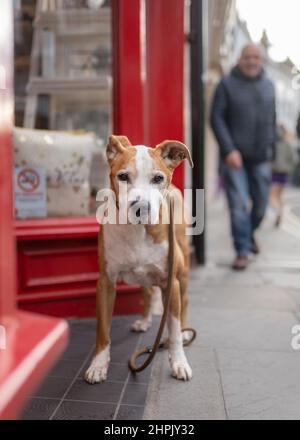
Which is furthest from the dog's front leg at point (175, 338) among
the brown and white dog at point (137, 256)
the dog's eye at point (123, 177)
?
the dog's eye at point (123, 177)

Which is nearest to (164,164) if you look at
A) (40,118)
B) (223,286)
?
(40,118)

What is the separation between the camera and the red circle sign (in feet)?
9.98

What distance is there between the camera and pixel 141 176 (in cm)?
180

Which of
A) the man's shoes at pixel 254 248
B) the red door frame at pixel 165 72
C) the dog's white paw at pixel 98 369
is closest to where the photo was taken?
the dog's white paw at pixel 98 369

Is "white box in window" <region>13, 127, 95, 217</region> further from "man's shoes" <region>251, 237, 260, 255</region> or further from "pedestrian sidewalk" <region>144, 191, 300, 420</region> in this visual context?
"man's shoes" <region>251, 237, 260, 255</region>

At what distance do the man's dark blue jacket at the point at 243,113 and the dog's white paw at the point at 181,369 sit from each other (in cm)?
262

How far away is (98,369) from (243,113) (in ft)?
10.1

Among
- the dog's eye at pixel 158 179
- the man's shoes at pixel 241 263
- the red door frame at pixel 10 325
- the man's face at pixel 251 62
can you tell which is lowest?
the man's shoes at pixel 241 263

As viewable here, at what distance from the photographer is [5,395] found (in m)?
0.62

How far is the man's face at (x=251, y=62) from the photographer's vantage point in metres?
4.47

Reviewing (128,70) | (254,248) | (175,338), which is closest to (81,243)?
(175,338)

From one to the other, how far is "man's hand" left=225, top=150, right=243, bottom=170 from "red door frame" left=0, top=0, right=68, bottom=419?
12.7 feet

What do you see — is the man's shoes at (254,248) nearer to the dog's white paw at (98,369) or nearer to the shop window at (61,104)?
the shop window at (61,104)

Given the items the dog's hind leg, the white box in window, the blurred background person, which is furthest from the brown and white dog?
the blurred background person
